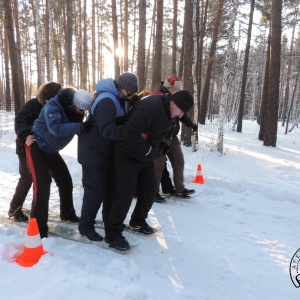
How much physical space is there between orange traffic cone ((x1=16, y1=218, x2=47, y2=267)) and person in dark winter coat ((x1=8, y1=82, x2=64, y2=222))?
3.60 feet

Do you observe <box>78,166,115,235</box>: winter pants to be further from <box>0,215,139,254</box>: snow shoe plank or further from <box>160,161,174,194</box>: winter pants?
<box>160,161,174,194</box>: winter pants

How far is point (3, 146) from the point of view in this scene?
10031mm

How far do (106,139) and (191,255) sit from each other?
1.75 metres

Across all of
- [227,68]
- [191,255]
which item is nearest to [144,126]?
[191,255]

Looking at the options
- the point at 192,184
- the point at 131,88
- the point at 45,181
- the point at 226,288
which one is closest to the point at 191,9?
the point at 192,184

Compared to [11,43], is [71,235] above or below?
below

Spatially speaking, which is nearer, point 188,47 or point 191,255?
point 191,255

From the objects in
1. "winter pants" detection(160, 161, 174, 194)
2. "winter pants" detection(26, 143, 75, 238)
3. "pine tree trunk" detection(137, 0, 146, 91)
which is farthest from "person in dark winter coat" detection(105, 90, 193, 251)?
"pine tree trunk" detection(137, 0, 146, 91)

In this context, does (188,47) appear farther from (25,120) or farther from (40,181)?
(40,181)

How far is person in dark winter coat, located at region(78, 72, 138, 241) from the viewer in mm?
3066

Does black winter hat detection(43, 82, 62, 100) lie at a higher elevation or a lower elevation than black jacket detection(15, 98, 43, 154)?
higher

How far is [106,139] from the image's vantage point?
10.7 feet

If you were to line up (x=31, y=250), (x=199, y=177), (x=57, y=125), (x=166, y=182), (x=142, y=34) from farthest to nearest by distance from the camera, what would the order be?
(x=142, y=34), (x=199, y=177), (x=166, y=182), (x=57, y=125), (x=31, y=250)

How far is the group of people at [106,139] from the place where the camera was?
3.10 m
